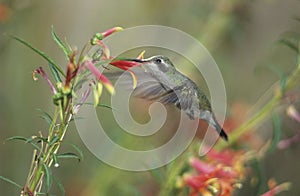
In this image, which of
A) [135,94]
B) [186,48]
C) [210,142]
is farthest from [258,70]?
[135,94]

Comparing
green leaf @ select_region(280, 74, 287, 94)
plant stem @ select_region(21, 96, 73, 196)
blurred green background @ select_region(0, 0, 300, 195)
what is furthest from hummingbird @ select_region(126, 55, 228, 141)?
blurred green background @ select_region(0, 0, 300, 195)

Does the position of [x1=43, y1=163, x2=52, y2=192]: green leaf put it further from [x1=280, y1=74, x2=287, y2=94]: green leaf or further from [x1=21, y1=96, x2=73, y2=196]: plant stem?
[x1=280, y1=74, x2=287, y2=94]: green leaf

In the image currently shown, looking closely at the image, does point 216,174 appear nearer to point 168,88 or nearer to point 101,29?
point 168,88

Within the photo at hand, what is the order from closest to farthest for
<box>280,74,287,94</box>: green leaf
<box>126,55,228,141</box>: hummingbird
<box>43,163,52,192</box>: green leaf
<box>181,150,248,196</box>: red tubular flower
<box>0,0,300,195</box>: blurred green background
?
1. <box>43,163,52,192</box>: green leaf
2. <box>126,55,228,141</box>: hummingbird
3. <box>181,150,248,196</box>: red tubular flower
4. <box>280,74,287,94</box>: green leaf
5. <box>0,0,300,195</box>: blurred green background

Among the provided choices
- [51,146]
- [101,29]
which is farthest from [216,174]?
[101,29]

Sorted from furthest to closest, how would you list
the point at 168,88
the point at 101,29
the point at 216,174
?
1. the point at 101,29
2. the point at 216,174
3. the point at 168,88

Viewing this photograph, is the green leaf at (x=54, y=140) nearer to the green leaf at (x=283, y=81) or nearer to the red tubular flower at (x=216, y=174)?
the red tubular flower at (x=216, y=174)

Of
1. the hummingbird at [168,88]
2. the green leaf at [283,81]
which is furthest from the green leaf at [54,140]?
the green leaf at [283,81]

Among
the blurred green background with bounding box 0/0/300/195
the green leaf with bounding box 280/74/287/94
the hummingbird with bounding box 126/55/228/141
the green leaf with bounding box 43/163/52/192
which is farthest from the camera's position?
the blurred green background with bounding box 0/0/300/195
